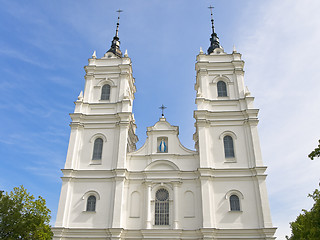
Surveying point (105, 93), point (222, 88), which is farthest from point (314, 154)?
point (105, 93)

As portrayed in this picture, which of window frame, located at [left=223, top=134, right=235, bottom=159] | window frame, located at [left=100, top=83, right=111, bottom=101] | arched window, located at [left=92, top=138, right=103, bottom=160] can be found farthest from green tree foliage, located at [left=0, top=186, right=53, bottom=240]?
Answer: window frame, located at [left=223, top=134, right=235, bottom=159]

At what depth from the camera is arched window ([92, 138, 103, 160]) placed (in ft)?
86.0

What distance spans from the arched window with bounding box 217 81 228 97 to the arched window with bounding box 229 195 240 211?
31.9 feet

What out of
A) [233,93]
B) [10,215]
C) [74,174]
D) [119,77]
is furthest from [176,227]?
[119,77]

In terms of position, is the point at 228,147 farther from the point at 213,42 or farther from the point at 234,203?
the point at 213,42

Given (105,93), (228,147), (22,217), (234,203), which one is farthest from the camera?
(105,93)

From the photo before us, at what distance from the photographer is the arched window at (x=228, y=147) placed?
25594 millimetres

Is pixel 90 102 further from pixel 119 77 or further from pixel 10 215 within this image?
pixel 10 215

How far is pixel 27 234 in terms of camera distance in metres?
20.0

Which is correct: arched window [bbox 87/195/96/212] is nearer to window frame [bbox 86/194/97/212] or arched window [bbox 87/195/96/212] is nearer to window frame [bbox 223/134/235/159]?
window frame [bbox 86/194/97/212]

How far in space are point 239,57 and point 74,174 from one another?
19.4 m

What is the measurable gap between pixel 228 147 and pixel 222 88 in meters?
6.30

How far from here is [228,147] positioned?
25891 millimetres

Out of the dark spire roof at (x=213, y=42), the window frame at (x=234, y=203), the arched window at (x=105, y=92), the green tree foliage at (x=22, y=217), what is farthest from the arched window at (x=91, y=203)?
the dark spire roof at (x=213, y=42)
